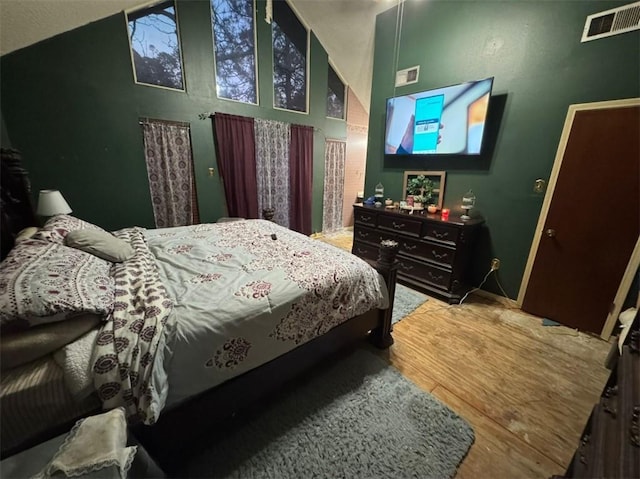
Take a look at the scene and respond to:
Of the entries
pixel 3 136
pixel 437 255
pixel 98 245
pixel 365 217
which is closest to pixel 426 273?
pixel 437 255

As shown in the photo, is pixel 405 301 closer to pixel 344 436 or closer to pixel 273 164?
pixel 344 436

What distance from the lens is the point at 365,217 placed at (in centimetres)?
330

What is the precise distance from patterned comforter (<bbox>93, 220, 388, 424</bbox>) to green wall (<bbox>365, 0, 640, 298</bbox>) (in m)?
1.77

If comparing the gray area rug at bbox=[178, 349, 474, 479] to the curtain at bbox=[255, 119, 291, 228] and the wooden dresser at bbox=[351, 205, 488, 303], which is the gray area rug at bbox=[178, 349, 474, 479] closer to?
the wooden dresser at bbox=[351, 205, 488, 303]

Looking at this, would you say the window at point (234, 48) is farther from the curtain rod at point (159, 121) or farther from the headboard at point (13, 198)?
the headboard at point (13, 198)

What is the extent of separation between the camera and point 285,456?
4.09 feet

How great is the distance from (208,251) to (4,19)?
234 cm

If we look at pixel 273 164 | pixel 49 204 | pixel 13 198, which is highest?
pixel 273 164

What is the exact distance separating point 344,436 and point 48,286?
1484 mm

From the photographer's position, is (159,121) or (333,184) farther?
(333,184)

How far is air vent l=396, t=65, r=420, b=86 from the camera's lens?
3.04m

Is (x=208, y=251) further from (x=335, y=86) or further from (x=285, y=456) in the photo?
(x=335, y=86)

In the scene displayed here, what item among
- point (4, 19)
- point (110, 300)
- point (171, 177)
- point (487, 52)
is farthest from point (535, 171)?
point (4, 19)

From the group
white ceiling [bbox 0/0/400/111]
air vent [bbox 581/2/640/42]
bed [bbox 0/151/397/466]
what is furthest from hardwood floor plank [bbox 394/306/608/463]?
white ceiling [bbox 0/0/400/111]
